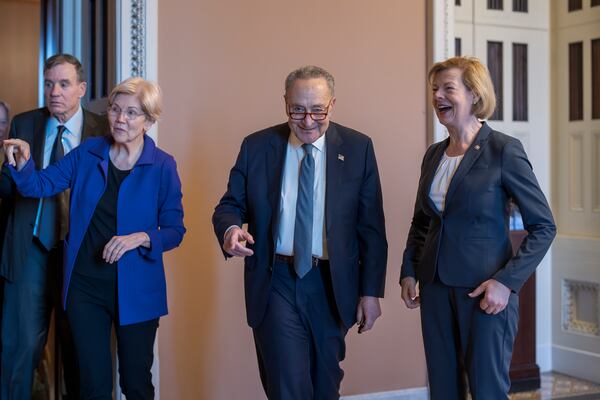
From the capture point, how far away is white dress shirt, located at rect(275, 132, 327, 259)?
2.82m

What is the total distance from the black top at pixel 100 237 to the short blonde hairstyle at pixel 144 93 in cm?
30

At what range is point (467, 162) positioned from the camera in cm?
270

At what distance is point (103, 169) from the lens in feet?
9.70

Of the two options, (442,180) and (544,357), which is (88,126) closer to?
(442,180)

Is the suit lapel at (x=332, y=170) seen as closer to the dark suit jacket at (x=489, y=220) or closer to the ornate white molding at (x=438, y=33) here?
the dark suit jacket at (x=489, y=220)

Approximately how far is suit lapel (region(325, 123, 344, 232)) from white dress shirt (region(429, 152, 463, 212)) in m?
0.36

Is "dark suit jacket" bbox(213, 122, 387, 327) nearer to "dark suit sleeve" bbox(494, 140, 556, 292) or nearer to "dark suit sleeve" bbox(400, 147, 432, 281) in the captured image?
"dark suit sleeve" bbox(400, 147, 432, 281)

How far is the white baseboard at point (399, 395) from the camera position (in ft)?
14.0

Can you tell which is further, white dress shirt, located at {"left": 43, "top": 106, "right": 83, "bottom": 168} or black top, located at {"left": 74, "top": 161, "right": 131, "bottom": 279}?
white dress shirt, located at {"left": 43, "top": 106, "right": 83, "bottom": 168}

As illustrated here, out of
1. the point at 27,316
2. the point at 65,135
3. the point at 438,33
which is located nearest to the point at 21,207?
the point at 65,135

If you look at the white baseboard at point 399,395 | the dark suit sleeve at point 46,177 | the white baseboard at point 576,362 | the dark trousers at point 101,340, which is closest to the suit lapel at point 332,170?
the dark trousers at point 101,340

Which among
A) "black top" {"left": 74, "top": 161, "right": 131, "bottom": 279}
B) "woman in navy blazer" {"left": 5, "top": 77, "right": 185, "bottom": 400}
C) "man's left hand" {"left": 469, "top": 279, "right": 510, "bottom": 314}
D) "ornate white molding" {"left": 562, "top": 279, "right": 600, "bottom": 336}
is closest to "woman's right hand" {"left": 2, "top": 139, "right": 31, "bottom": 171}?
"woman in navy blazer" {"left": 5, "top": 77, "right": 185, "bottom": 400}

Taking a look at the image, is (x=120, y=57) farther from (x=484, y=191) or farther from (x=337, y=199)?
(x=484, y=191)

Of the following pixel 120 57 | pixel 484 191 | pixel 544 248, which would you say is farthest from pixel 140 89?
pixel 544 248
